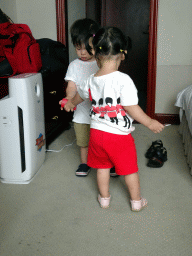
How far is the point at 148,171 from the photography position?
6.09 feet

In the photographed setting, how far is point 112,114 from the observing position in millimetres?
1282

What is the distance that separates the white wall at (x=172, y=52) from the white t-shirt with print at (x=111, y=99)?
5.77 feet

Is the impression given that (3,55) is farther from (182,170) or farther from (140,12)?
(140,12)

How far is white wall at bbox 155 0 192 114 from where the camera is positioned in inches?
108

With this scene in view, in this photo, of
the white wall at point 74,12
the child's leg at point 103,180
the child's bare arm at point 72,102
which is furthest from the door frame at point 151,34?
the child's leg at point 103,180

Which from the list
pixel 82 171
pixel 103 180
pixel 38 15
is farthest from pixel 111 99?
pixel 38 15

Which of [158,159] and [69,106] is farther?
[158,159]

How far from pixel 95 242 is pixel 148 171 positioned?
2.64 feet

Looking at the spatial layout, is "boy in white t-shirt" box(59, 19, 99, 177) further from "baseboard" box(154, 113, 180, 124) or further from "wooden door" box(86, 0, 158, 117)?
"wooden door" box(86, 0, 158, 117)

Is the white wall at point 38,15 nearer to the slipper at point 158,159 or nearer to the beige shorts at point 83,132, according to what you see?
the beige shorts at point 83,132

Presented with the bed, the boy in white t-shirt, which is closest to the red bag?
the boy in white t-shirt

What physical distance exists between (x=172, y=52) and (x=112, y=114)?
1.88 meters

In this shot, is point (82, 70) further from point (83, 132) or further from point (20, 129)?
point (20, 129)

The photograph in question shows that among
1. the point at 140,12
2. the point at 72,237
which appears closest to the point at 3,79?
the point at 72,237
